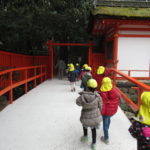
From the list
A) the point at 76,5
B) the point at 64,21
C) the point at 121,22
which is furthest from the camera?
→ the point at 64,21

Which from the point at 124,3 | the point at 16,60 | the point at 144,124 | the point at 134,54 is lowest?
the point at 144,124

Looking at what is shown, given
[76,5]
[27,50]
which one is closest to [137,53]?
[76,5]

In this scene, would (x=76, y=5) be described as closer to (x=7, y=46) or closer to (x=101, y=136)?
(x=101, y=136)

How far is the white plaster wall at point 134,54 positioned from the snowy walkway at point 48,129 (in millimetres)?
4655

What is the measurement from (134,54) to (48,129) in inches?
263

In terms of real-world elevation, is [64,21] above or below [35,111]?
above

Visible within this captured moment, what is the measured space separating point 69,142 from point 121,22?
6.78m

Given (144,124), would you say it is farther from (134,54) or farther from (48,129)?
(134,54)

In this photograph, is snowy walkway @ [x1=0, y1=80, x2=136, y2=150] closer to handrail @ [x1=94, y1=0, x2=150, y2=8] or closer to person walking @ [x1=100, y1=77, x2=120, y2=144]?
person walking @ [x1=100, y1=77, x2=120, y2=144]

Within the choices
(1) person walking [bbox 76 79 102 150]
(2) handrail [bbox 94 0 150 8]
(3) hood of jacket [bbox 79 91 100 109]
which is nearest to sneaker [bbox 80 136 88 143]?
(1) person walking [bbox 76 79 102 150]

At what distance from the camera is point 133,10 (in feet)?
29.9

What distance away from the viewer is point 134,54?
363 inches

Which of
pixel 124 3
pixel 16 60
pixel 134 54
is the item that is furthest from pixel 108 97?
pixel 124 3

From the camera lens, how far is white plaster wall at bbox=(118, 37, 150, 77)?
9.15m
